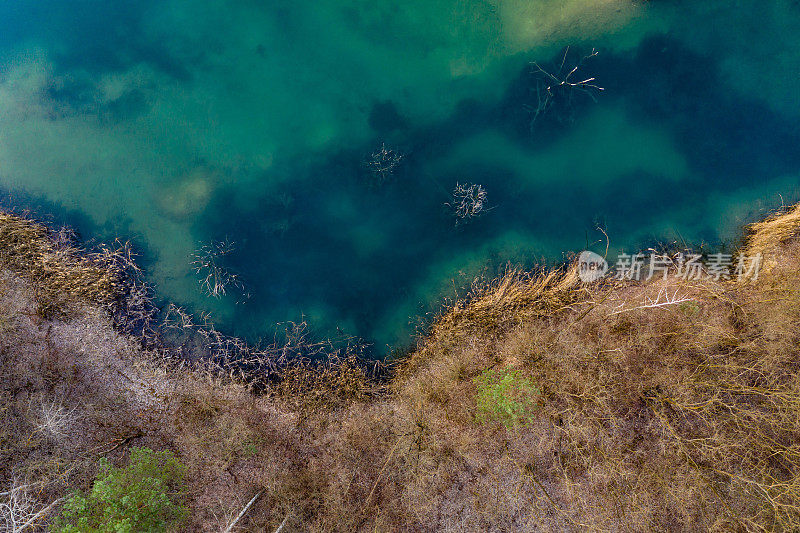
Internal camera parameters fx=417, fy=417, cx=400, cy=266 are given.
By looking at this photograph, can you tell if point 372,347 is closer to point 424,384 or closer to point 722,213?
point 424,384

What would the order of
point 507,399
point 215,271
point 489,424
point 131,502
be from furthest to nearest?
point 215,271
point 489,424
point 507,399
point 131,502

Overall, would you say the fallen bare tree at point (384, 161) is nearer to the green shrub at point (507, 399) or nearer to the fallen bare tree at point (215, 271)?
the fallen bare tree at point (215, 271)

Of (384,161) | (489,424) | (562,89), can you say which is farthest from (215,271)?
(562,89)

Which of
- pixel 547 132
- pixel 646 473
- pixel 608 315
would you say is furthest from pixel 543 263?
pixel 646 473

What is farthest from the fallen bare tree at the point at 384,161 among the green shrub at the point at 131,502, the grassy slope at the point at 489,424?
the green shrub at the point at 131,502

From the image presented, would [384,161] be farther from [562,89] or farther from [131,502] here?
[131,502]
